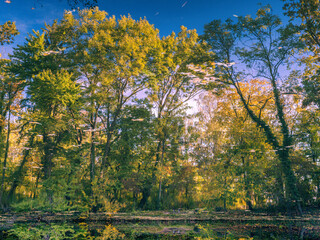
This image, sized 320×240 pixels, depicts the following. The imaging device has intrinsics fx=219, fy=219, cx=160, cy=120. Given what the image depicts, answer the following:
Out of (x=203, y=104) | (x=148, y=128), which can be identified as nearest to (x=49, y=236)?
(x=148, y=128)

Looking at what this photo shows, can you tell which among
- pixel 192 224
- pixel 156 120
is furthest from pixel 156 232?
pixel 156 120

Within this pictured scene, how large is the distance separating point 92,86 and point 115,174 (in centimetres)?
740

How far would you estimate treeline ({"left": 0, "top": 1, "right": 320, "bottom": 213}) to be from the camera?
15.1 meters

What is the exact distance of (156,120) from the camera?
21.0m

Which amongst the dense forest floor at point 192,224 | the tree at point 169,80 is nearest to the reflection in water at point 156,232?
the dense forest floor at point 192,224

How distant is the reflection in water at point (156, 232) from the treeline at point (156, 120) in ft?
11.2

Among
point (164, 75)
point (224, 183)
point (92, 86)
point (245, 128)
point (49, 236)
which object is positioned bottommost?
point (49, 236)

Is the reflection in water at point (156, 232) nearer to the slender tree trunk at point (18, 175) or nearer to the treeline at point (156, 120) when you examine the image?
the treeline at point (156, 120)

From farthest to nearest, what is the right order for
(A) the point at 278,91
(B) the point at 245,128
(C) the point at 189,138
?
1. (C) the point at 189,138
2. (B) the point at 245,128
3. (A) the point at 278,91

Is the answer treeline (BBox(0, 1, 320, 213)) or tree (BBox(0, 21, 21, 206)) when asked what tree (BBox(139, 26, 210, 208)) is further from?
tree (BBox(0, 21, 21, 206))

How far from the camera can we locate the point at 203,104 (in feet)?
79.7

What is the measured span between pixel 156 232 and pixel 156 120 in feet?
38.5

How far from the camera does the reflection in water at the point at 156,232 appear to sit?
31.6 ft

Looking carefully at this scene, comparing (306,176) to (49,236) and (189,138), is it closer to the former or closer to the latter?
(189,138)
